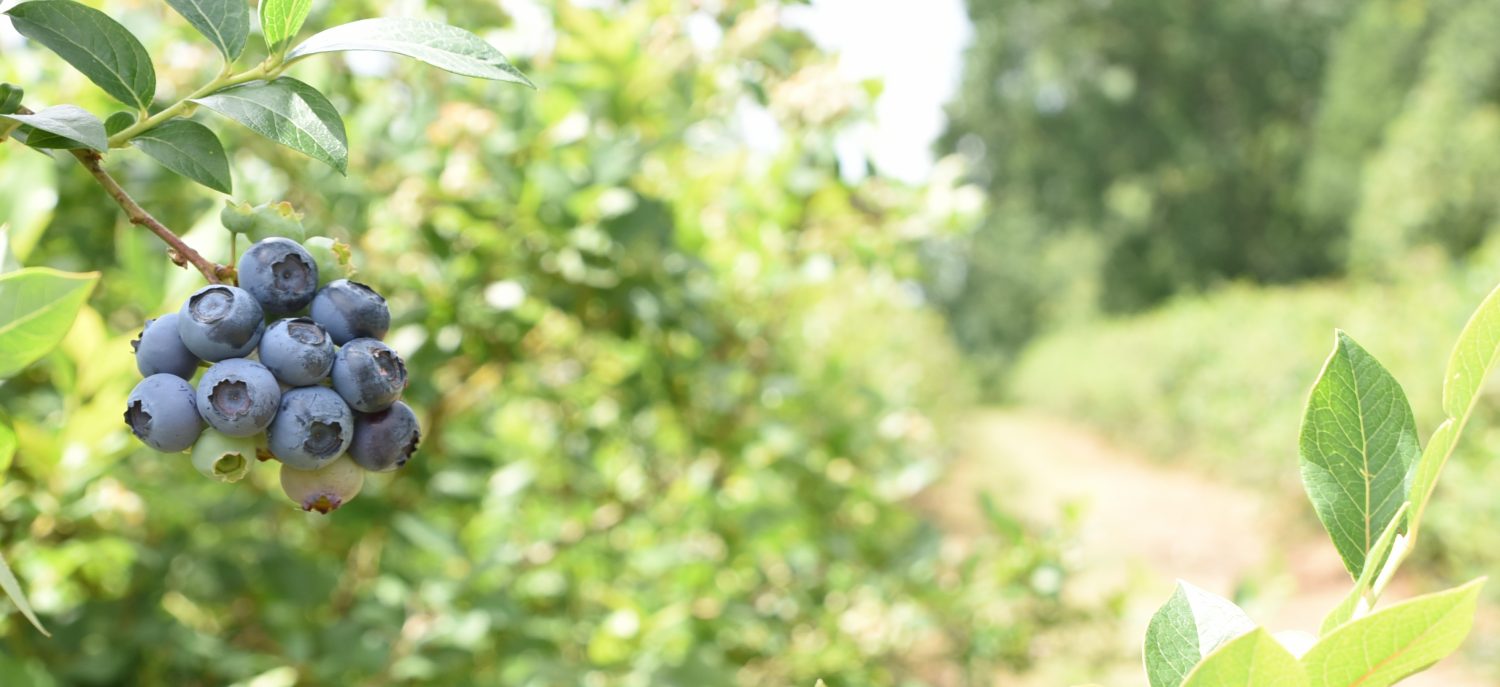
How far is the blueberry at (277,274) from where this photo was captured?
1.28 ft

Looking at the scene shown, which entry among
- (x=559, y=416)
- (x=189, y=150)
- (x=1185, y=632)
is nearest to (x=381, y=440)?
(x=189, y=150)

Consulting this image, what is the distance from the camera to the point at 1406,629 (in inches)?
11.8

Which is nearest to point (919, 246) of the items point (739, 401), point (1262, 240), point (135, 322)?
point (739, 401)

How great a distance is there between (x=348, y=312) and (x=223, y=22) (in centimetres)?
12

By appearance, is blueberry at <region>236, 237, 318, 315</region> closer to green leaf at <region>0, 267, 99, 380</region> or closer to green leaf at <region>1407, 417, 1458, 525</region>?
green leaf at <region>0, 267, 99, 380</region>

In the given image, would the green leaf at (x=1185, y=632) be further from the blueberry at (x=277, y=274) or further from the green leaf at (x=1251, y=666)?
the blueberry at (x=277, y=274)

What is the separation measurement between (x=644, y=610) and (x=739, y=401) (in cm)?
32

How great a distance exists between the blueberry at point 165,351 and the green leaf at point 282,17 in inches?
4.2

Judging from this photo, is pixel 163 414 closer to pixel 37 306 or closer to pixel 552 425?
pixel 37 306

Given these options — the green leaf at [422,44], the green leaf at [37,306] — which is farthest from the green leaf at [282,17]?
the green leaf at [37,306]

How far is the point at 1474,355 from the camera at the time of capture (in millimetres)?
324

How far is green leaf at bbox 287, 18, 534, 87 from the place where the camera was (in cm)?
37

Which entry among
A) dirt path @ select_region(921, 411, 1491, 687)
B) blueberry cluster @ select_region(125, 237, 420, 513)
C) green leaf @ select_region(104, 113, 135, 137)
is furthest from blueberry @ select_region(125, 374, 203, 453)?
dirt path @ select_region(921, 411, 1491, 687)

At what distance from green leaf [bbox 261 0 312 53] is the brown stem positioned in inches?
2.9
